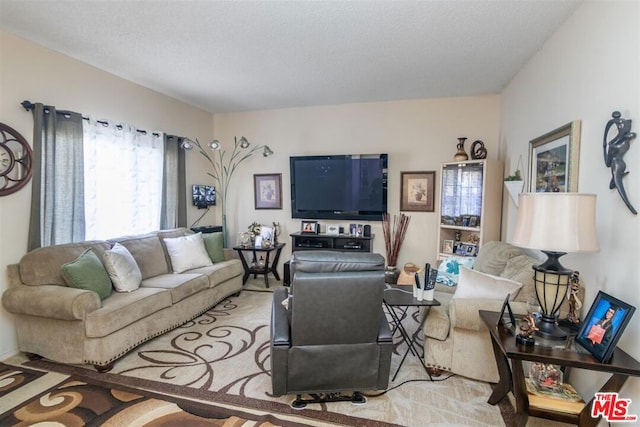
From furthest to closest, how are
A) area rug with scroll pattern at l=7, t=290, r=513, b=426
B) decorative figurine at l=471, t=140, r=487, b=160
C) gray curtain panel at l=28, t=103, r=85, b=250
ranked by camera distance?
1. decorative figurine at l=471, t=140, r=487, b=160
2. gray curtain panel at l=28, t=103, r=85, b=250
3. area rug with scroll pattern at l=7, t=290, r=513, b=426

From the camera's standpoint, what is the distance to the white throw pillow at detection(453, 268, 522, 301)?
2256 mm

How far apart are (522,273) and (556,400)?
90 centimetres

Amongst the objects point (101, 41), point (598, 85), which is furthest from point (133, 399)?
point (598, 85)

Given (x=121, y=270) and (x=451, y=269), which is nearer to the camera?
(x=121, y=270)

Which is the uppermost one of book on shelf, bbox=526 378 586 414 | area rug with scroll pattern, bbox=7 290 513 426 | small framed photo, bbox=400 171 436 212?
small framed photo, bbox=400 171 436 212

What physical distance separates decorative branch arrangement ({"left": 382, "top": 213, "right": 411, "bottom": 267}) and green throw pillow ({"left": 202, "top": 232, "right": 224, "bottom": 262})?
228 cm

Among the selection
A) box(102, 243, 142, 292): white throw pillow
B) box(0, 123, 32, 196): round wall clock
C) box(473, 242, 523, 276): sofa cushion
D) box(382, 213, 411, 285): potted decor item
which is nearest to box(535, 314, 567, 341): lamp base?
box(473, 242, 523, 276): sofa cushion

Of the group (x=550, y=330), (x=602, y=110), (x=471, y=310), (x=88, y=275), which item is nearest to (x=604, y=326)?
(x=550, y=330)

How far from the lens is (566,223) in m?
1.58

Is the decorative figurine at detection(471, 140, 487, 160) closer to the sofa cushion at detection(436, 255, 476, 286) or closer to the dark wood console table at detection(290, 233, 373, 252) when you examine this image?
the sofa cushion at detection(436, 255, 476, 286)

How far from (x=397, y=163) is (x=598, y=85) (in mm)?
2665

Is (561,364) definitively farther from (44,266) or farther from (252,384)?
(44,266)

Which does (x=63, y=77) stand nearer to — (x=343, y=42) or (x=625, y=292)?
(x=343, y=42)

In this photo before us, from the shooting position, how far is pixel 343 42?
8.85ft
